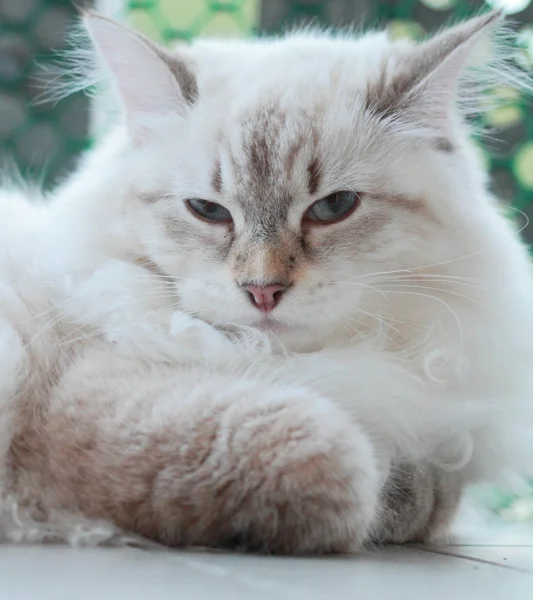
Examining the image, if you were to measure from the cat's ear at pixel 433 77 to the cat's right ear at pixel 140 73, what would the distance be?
0.33 metres

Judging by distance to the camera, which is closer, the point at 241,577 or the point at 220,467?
the point at 241,577

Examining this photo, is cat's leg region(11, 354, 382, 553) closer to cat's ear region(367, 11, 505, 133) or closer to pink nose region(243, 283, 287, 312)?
pink nose region(243, 283, 287, 312)

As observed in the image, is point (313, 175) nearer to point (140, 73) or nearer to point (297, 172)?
point (297, 172)

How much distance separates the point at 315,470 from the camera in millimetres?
1005

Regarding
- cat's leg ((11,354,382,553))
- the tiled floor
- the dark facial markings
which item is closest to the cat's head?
the dark facial markings

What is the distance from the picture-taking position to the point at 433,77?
1.33 m

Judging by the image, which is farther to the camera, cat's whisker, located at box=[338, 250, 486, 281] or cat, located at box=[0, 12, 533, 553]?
cat's whisker, located at box=[338, 250, 486, 281]

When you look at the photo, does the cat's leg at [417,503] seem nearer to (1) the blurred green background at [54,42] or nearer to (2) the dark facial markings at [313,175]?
(2) the dark facial markings at [313,175]

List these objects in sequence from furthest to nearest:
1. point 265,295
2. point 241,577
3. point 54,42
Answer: point 54,42 < point 265,295 < point 241,577

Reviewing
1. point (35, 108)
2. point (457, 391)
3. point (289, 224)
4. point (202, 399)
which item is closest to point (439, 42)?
point (289, 224)

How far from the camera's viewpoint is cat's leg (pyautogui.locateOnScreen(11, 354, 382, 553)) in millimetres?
1012

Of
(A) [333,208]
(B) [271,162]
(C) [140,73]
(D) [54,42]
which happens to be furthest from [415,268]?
(D) [54,42]

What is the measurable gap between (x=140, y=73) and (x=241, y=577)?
3.02 feet

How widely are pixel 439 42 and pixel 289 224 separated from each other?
411 mm
